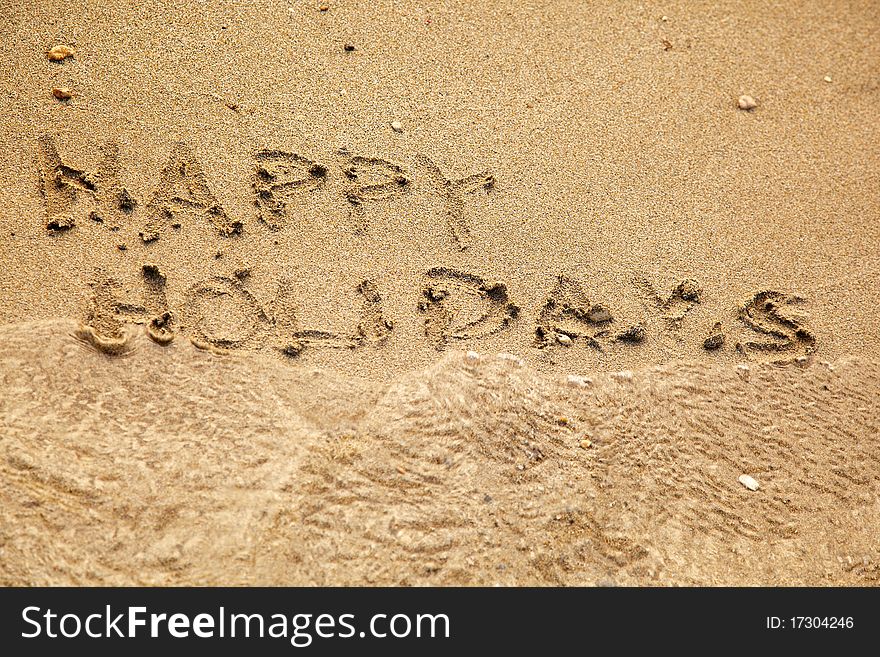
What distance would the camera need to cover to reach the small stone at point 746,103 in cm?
257

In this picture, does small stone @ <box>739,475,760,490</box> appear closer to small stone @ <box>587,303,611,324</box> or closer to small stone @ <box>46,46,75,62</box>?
small stone @ <box>587,303,611,324</box>

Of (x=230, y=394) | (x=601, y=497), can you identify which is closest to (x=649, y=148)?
(x=601, y=497)

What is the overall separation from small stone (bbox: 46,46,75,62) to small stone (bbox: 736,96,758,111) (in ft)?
7.70

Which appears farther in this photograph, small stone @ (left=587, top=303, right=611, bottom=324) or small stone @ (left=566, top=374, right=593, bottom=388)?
small stone @ (left=587, top=303, right=611, bottom=324)

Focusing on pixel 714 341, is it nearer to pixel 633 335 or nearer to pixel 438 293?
pixel 633 335

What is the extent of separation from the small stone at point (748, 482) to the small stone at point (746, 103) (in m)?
1.44

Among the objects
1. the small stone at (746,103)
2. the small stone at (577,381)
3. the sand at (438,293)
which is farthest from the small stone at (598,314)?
the small stone at (746,103)

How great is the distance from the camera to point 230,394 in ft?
5.78

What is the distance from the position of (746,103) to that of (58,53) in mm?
2402

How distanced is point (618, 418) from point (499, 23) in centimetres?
159

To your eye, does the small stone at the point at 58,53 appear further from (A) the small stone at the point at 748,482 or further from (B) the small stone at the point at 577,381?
(A) the small stone at the point at 748,482

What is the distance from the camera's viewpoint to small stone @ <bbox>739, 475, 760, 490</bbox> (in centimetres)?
182

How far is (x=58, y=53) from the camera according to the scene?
2309 millimetres

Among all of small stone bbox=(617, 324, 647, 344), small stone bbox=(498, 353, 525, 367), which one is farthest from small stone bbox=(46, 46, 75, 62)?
small stone bbox=(617, 324, 647, 344)
